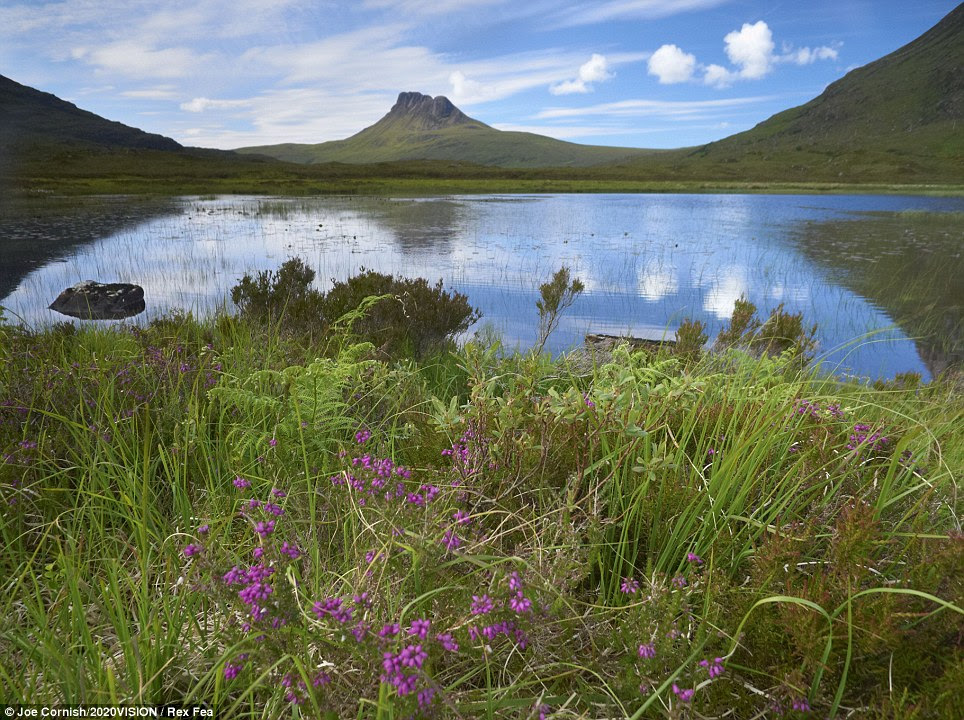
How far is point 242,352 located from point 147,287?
11.5m

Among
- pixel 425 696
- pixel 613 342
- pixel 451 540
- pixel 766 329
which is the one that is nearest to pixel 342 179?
pixel 613 342

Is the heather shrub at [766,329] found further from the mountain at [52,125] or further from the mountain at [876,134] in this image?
the mountain at [52,125]

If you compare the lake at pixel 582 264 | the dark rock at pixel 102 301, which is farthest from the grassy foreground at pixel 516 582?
the dark rock at pixel 102 301

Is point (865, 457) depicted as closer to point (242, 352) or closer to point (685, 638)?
point (685, 638)

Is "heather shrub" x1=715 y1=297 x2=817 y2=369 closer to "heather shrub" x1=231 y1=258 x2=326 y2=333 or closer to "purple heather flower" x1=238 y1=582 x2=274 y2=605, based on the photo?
"heather shrub" x1=231 y1=258 x2=326 y2=333

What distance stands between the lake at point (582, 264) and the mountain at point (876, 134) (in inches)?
3466

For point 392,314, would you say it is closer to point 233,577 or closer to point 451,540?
point 451,540

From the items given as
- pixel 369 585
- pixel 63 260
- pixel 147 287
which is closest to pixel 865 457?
pixel 369 585

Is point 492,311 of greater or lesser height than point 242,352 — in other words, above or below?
below

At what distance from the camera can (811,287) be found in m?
14.1

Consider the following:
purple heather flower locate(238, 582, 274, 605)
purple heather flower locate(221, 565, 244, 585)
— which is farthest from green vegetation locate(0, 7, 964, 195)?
purple heather flower locate(238, 582, 274, 605)

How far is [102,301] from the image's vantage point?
11.6m

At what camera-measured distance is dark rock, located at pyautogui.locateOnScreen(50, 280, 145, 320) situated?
11250 mm

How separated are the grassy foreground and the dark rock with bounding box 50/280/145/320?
955cm
